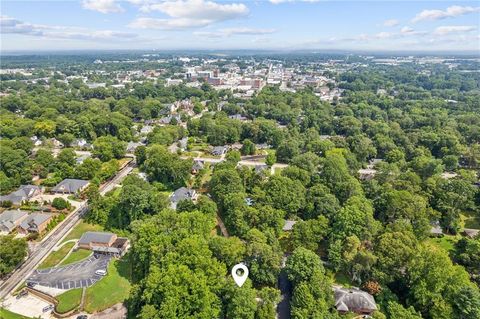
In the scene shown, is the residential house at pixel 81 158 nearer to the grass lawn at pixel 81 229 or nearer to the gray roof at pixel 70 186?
the gray roof at pixel 70 186

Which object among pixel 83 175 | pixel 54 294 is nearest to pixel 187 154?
pixel 83 175

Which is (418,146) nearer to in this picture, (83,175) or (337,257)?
A: (337,257)

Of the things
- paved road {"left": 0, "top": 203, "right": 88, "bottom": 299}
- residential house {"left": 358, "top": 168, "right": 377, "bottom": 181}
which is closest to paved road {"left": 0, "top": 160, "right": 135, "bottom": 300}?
paved road {"left": 0, "top": 203, "right": 88, "bottom": 299}

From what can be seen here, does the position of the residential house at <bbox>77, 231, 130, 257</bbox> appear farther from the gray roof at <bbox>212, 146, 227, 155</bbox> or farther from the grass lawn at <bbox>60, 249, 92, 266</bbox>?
the gray roof at <bbox>212, 146, 227, 155</bbox>

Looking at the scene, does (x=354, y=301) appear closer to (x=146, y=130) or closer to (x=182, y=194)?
(x=182, y=194)

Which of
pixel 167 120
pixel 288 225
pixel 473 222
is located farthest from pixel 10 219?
pixel 473 222

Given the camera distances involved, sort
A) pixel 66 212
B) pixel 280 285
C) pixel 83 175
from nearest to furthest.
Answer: pixel 280 285, pixel 66 212, pixel 83 175

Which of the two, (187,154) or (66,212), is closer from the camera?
(66,212)
